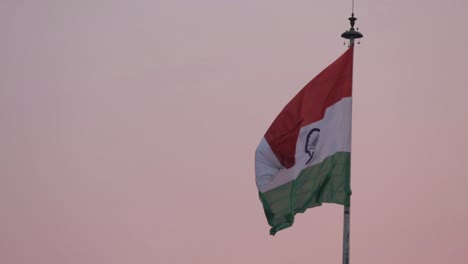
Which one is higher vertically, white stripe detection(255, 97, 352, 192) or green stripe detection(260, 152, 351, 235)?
white stripe detection(255, 97, 352, 192)

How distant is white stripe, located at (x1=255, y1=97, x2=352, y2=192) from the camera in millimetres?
17484

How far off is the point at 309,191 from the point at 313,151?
86 cm

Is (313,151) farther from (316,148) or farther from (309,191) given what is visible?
(309,191)

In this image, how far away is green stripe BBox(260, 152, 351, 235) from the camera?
57.1ft

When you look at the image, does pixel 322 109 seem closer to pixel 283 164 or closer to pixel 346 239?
pixel 283 164

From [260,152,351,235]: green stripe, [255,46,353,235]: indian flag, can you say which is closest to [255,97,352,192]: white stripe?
[255,46,353,235]: indian flag

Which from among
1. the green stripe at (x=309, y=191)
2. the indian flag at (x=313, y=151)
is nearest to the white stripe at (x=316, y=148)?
the indian flag at (x=313, y=151)

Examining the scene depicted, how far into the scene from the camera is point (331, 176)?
17.5 m

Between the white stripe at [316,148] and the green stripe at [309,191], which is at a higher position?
the white stripe at [316,148]

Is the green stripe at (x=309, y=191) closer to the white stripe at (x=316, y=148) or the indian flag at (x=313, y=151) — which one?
the indian flag at (x=313, y=151)

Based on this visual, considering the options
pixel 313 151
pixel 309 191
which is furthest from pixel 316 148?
pixel 309 191

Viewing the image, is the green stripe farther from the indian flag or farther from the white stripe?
the white stripe

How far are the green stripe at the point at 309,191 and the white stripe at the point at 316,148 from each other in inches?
5.3

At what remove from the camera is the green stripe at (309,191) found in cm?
1739
